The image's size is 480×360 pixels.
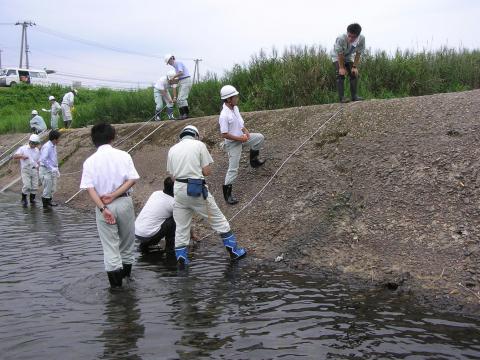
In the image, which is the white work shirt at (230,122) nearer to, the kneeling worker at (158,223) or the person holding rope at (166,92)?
the kneeling worker at (158,223)

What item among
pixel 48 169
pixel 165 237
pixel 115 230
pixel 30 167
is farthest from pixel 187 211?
pixel 30 167

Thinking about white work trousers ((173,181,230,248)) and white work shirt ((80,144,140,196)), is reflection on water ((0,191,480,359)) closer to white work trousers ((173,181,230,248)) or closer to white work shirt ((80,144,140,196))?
white work trousers ((173,181,230,248))

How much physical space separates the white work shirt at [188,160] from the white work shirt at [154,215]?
117 centimetres

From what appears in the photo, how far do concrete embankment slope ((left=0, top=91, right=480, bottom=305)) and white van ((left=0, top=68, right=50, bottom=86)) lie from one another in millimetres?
39512

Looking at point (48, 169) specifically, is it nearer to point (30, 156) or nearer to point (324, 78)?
point (30, 156)

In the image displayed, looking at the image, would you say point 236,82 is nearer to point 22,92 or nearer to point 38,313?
point 38,313

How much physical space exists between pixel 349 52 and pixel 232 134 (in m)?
3.50

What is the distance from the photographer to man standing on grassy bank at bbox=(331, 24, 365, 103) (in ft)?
32.7

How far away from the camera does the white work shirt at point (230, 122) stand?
8.16 metres

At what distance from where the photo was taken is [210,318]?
17.0 feet

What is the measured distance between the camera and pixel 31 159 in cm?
1398

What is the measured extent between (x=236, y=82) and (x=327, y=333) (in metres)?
12.3

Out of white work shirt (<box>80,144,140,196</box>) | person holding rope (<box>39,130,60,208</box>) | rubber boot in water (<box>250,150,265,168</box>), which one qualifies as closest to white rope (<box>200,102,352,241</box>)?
rubber boot in water (<box>250,150,265,168</box>)

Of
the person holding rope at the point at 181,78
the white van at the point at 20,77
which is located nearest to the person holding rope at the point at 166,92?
the person holding rope at the point at 181,78
